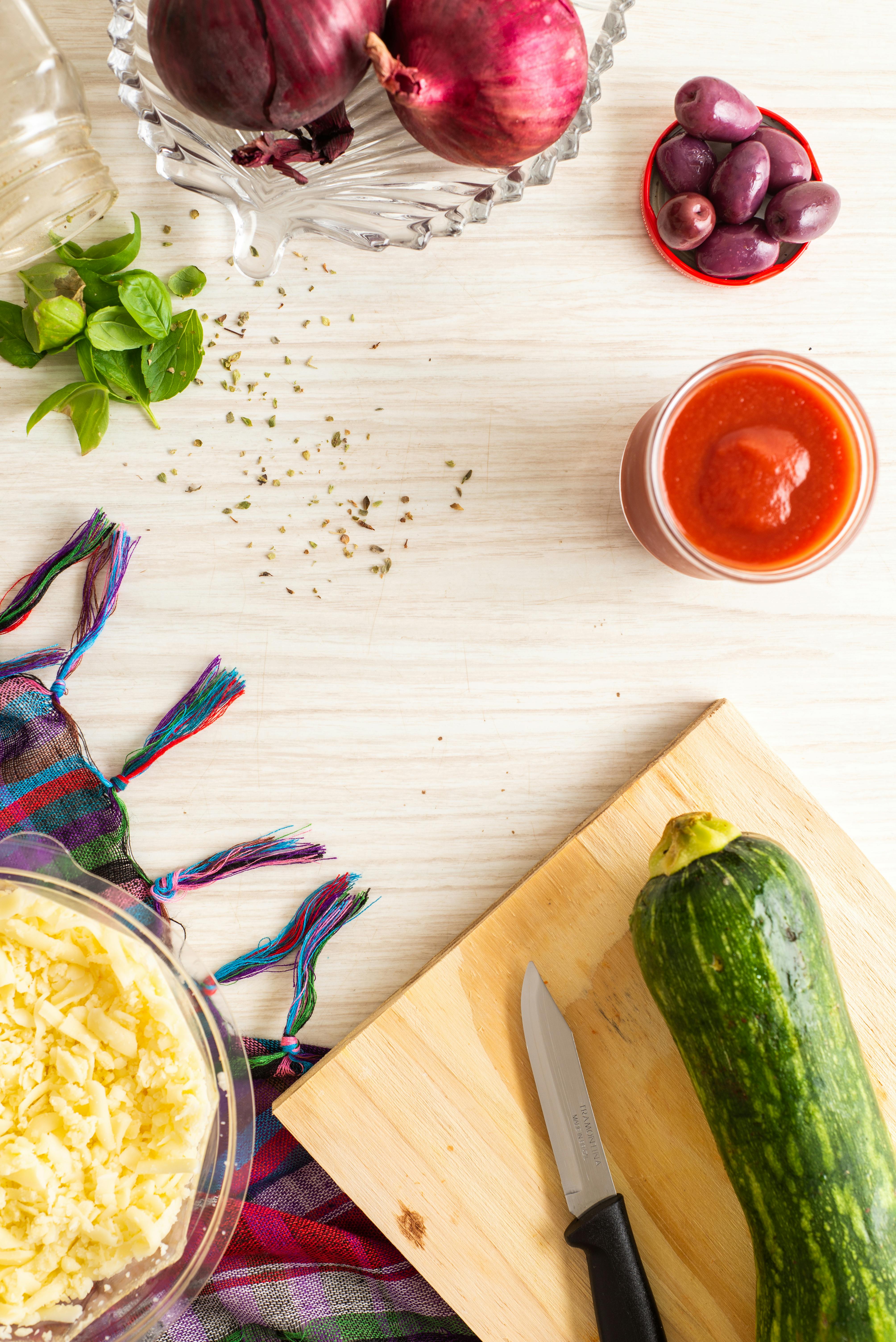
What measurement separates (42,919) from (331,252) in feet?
2.54

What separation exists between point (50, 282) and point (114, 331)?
10cm

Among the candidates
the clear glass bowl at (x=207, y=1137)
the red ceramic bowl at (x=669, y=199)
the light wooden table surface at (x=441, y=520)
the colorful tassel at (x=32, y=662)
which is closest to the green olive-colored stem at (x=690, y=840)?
the light wooden table surface at (x=441, y=520)

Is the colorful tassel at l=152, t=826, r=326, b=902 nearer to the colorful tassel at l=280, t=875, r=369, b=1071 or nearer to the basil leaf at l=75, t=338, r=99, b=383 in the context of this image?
the colorful tassel at l=280, t=875, r=369, b=1071

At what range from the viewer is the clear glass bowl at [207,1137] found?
0.97 m

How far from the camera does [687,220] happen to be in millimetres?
963

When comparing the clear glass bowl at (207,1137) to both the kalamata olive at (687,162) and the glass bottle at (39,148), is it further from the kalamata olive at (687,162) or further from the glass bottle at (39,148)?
the kalamata olive at (687,162)

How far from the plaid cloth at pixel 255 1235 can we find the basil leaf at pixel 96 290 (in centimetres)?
41

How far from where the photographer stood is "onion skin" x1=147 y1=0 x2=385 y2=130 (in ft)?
2.40

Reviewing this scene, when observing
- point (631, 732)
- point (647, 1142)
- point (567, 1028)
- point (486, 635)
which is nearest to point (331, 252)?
point (486, 635)

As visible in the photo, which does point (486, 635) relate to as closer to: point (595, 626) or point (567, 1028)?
point (595, 626)

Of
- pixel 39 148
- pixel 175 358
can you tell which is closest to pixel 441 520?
pixel 175 358

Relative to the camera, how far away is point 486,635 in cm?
108

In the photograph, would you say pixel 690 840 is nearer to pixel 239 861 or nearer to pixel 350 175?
pixel 239 861

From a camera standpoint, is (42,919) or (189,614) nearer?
(42,919)
